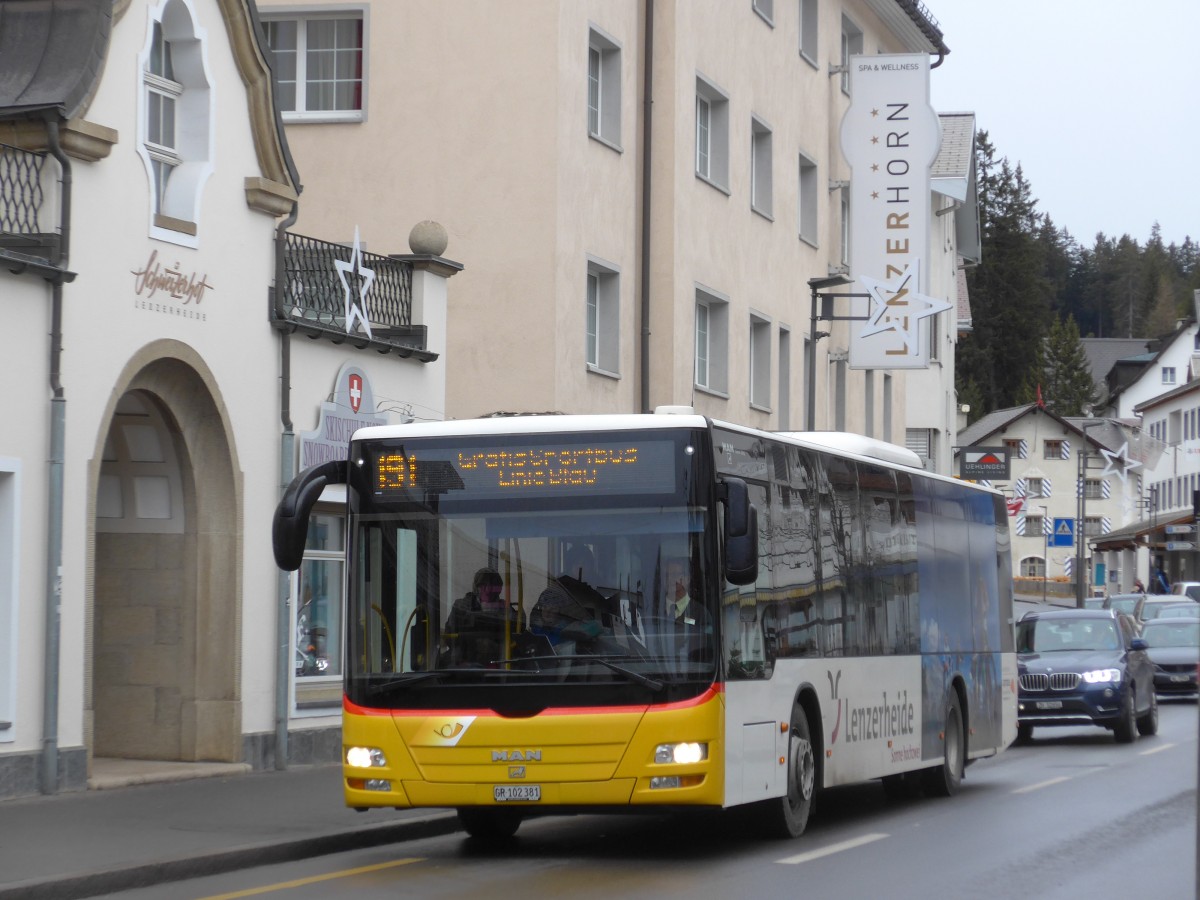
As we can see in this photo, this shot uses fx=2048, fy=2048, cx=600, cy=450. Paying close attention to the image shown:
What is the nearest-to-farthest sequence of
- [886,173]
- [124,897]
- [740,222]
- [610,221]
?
[124,897] < [610,221] < [740,222] < [886,173]

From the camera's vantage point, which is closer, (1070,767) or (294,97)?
(1070,767)

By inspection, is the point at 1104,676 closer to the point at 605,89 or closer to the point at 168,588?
the point at 605,89

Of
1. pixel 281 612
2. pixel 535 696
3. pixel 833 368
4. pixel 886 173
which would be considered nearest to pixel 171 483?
pixel 281 612

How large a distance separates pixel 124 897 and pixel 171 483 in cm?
804

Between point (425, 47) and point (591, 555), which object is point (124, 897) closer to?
point (591, 555)

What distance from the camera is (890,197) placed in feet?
122

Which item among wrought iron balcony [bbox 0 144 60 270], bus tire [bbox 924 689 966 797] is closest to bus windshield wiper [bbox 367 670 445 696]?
wrought iron balcony [bbox 0 144 60 270]

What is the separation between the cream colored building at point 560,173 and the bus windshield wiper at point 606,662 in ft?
32.8

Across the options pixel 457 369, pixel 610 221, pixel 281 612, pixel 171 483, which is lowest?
pixel 281 612

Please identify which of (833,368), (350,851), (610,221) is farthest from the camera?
(833,368)

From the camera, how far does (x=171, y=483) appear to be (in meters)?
18.7

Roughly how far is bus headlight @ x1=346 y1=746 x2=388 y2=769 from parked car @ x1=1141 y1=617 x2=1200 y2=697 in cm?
2515

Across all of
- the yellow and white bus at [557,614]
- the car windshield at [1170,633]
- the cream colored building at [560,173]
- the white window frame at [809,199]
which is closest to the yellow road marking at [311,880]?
the yellow and white bus at [557,614]

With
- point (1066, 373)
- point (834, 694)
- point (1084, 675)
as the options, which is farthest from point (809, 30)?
point (1066, 373)
